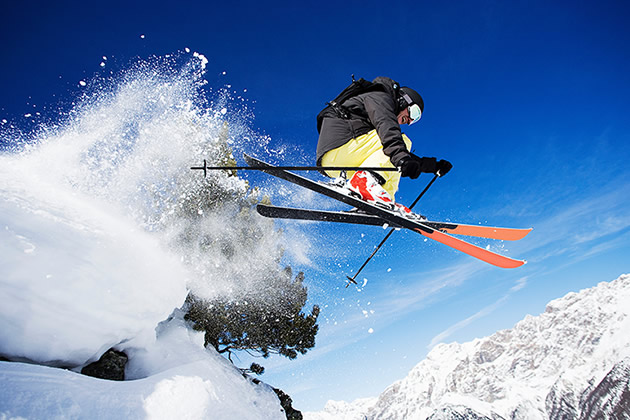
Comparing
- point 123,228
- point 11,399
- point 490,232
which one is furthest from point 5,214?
point 490,232

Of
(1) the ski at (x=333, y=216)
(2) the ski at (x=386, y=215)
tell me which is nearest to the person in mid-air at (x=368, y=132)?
(2) the ski at (x=386, y=215)

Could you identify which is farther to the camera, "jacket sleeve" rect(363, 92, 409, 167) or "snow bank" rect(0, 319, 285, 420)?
"snow bank" rect(0, 319, 285, 420)

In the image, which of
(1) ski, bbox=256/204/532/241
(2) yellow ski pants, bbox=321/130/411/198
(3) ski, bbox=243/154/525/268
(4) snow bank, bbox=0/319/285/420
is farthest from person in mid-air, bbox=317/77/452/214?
(4) snow bank, bbox=0/319/285/420

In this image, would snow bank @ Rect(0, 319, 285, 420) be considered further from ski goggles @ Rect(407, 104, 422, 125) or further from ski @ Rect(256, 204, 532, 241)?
ski goggles @ Rect(407, 104, 422, 125)

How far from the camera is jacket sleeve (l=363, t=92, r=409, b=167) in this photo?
300 cm

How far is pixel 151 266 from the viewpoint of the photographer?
648 centimetres

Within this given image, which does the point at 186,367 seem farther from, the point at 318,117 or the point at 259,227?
the point at 318,117

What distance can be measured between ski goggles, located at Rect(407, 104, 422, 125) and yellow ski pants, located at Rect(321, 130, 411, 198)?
0.74 feet

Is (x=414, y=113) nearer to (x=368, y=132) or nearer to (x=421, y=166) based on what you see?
(x=368, y=132)

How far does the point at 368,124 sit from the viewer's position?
12.4ft

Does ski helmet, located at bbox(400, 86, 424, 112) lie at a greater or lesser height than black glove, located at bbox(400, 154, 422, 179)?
greater

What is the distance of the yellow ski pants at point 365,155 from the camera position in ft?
12.4

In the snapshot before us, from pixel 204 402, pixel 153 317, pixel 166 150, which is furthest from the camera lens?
pixel 166 150

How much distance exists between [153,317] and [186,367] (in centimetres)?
130
